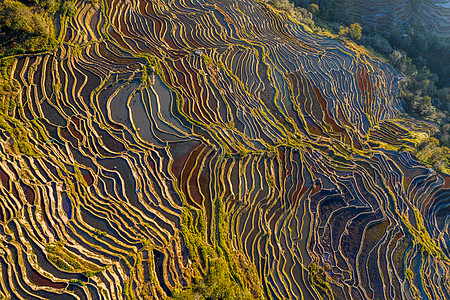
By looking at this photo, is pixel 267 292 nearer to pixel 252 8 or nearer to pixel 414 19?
pixel 252 8

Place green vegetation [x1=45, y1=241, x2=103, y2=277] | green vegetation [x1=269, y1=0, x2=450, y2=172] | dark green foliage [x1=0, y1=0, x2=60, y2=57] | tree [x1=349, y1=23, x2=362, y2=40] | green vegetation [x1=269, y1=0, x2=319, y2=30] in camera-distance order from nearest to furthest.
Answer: green vegetation [x1=45, y1=241, x2=103, y2=277] → dark green foliage [x1=0, y1=0, x2=60, y2=57] → green vegetation [x1=269, y1=0, x2=450, y2=172] → tree [x1=349, y1=23, x2=362, y2=40] → green vegetation [x1=269, y1=0, x2=319, y2=30]

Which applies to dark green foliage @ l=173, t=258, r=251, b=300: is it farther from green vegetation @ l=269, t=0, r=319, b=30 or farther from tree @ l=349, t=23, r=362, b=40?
tree @ l=349, t=23, r=362, b=40

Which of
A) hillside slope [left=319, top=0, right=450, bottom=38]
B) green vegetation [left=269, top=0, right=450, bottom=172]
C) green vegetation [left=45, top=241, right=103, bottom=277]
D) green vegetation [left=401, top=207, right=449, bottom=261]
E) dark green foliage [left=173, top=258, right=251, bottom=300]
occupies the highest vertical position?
hillside slope [left=319, top=0, right=450, bottom=38]

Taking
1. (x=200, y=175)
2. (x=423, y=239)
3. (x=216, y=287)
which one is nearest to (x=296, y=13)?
(x=200, y=175)

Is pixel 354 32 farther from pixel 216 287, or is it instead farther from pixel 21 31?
pixel 21 31

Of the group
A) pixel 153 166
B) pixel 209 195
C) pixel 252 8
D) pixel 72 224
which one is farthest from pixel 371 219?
pixel 252 8

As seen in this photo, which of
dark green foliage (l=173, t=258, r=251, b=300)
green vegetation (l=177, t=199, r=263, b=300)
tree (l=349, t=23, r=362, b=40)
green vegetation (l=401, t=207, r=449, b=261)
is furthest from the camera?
tree (l=349, t=23, r=362, b=40)

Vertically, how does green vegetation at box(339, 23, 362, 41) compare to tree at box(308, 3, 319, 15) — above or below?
below

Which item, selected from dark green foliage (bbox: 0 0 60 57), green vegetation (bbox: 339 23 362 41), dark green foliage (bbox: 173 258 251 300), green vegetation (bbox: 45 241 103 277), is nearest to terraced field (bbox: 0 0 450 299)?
green vegetation (bbox: 45 241 103 277)

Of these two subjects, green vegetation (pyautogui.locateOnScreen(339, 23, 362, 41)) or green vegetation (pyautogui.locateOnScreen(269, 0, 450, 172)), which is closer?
green vegetation (pyautogui.locateOnScreen(269, 0, 450, 172))
